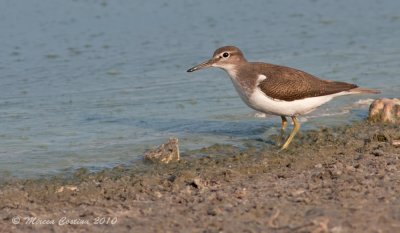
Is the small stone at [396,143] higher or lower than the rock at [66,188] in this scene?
higher

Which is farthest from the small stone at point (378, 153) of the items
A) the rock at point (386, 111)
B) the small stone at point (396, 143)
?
the rock at point (386, 111)

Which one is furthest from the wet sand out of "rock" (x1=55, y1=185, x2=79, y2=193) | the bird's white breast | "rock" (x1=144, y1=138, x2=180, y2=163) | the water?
the water

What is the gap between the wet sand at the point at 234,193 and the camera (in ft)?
24.0

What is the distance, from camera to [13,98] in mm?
12797

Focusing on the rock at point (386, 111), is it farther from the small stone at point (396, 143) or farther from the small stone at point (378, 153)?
the small stone at point (378, 153)

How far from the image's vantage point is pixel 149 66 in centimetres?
1446

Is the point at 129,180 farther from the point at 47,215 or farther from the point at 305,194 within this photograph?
the point at 305,194

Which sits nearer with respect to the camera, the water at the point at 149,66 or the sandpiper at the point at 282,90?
the sandpiper at the point at 282,90

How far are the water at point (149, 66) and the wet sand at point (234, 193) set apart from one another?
86 cm

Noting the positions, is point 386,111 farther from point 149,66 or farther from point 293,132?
point 149,66

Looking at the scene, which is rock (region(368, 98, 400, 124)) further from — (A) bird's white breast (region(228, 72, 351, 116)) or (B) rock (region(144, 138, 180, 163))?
(B) rock (region(144, 138, 180, 163))

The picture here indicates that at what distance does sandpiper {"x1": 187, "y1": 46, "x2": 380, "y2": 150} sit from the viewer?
10531 millimetres

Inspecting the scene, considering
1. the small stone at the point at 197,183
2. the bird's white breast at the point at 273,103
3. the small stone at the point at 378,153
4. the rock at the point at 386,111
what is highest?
the bird's white breast at the point at 273,103

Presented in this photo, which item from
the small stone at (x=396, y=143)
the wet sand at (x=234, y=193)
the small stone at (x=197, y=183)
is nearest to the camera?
the wet sand at (x=234, y=193)
